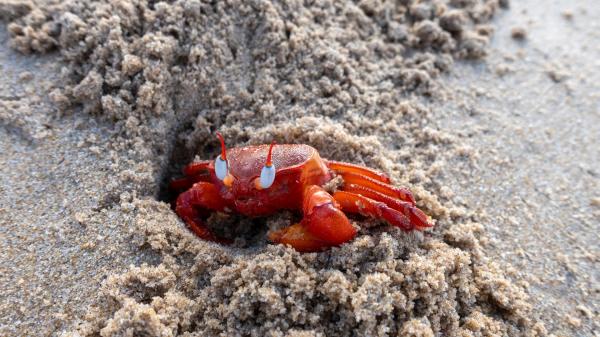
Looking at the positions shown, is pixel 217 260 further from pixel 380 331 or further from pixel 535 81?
pixel 535 81

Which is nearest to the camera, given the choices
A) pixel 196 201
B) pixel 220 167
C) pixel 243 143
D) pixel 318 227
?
pixel 318 227

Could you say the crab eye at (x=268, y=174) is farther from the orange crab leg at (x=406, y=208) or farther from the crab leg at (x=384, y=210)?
the orange crab leg at (x=406, y=208)

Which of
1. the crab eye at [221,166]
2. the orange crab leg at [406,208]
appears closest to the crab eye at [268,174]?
the crab eye at [221,166]

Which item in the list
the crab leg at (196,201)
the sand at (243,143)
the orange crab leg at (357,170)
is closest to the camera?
A: the sand at (243,143)

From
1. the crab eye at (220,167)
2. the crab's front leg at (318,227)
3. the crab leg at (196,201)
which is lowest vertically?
the crab leg at (196,201)

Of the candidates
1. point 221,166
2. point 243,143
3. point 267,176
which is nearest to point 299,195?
point 267,176

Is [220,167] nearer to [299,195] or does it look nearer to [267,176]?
[267,176]
